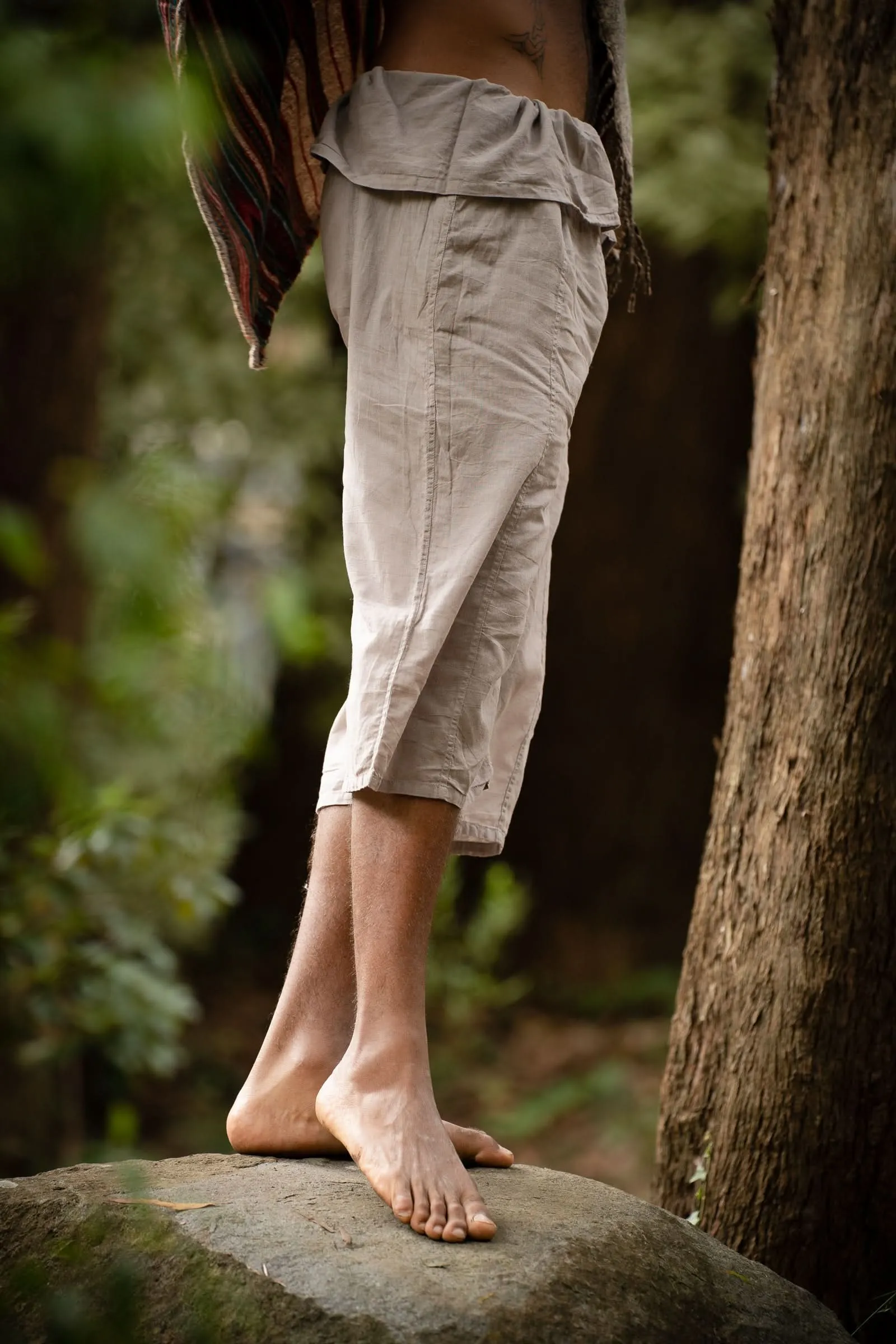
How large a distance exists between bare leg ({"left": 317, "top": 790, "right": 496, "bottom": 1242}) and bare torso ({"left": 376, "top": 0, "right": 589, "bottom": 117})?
98 centimetres

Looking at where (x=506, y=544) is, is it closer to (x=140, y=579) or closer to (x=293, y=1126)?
(x=293, y=1126)

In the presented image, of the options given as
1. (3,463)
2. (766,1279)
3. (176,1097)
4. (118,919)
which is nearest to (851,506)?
(766,1279)

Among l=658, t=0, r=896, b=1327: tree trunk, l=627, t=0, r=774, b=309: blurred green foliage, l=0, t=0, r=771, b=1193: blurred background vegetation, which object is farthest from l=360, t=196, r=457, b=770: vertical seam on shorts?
l=627, t=0, r=774, b=309: blurred green foliage

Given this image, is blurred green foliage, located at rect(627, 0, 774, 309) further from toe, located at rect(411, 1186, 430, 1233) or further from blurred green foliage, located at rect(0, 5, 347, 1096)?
toe, located at rect(411, 1186, 430, 1233)

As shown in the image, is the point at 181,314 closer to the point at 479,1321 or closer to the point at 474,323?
the point at 474,323

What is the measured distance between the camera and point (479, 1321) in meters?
1.17

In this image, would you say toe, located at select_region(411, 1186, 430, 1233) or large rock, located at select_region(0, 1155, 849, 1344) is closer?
large rock, located at select_region(0, 1155, 849, 1344)

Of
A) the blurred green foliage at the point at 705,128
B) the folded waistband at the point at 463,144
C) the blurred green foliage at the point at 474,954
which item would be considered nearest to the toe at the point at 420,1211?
the folded waistband at the point at 463,144

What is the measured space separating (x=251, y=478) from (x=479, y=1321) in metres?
4.75

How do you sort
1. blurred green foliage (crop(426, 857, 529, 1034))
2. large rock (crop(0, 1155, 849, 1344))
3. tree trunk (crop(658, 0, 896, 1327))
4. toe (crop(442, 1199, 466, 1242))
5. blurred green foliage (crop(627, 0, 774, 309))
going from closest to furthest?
large rock (crop(0, 1155, 849, 1344)) < toe (crop(442, 1199, 466, 1242)) < tree trunk (crop(658, 0, 896, 1327)) < blurred green foliage (crop(627, 0, 774, 309)) < blurred green foliage (crop(426, 857, 529, 1034))

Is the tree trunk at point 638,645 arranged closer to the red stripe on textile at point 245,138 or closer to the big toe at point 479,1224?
the red stripe on textile at point 245,138

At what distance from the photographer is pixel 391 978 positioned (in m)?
1.49

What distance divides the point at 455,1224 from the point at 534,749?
4366mm

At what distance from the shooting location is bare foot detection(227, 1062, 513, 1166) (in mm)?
1590
